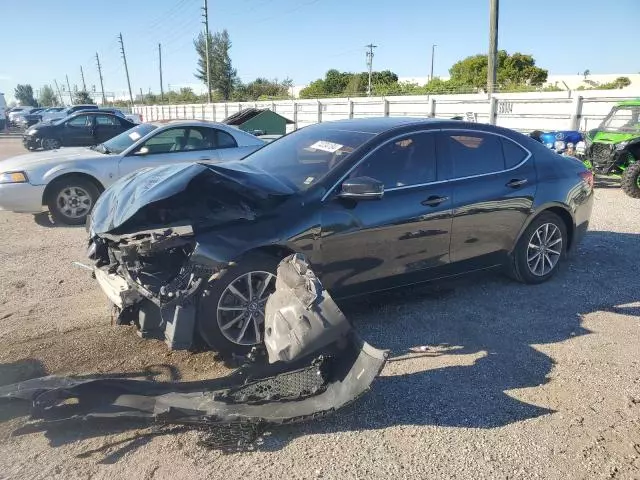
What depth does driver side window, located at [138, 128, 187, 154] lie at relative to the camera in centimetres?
823

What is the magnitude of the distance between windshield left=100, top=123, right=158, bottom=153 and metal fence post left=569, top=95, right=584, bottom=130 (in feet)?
37.1

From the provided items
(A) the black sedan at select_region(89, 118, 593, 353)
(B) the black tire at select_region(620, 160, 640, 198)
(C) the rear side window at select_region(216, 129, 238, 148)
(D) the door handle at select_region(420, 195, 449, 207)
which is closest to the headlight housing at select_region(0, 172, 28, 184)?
(C) the rear side window at select_region(216, 129, 238, 148)

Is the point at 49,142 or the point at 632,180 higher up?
the point at 49,142

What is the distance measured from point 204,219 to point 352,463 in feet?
6.34

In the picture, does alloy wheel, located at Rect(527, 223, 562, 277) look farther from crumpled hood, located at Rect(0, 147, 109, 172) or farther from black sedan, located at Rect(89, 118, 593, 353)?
crumpled hood, located at Rect(0, 147, 109, 172)

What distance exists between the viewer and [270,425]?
297cm

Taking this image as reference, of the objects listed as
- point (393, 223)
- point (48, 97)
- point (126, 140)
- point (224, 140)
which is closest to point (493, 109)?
point (224, 140)

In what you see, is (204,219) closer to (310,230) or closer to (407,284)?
(310,230)

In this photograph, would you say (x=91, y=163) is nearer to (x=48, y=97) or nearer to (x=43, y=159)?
(x=43, y=159)

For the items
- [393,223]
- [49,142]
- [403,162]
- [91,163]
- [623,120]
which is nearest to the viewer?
[393,223]

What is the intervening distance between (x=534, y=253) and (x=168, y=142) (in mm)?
5875

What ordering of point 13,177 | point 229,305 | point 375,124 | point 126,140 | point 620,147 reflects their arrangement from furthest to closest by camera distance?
point 620,147 → point 126,140 → point 13,177 → point 375,124 → point 229,305

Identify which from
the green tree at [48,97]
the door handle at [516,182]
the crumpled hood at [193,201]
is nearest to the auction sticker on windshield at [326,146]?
the crumpled hood at [193,201]

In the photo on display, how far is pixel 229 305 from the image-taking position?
359cm
